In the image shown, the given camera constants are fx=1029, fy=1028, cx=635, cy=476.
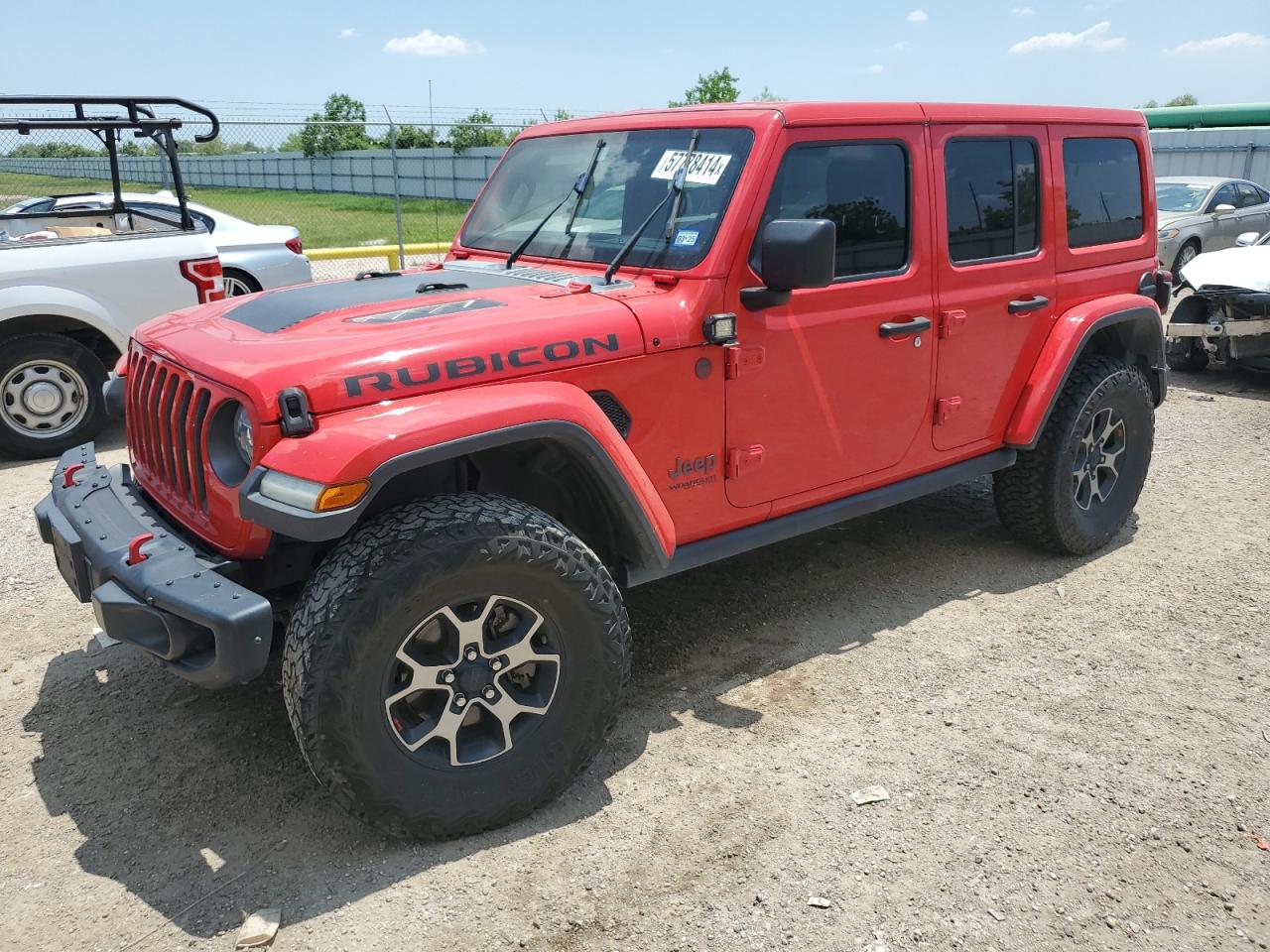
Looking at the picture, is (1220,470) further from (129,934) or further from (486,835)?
(129,934)

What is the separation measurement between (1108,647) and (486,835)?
2.65 meters

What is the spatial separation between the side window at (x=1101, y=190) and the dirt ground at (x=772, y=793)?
1624 mm

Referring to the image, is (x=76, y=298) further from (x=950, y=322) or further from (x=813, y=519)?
(x=950, y=322)

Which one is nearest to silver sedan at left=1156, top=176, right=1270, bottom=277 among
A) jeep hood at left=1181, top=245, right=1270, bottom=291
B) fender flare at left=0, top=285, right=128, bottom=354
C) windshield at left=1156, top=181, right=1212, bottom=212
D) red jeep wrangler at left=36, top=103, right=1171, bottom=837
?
windshield at left=1156, top=181, right=1212, bottom=212

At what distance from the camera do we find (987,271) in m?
4.27

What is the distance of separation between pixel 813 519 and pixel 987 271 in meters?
1.33

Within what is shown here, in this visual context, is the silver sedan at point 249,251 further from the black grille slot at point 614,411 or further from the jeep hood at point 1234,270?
the jeep hood at point 1234,270

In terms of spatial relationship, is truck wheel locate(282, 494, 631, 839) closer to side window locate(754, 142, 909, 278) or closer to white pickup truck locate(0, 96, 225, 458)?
side window locate(754, 142, 909, 278)

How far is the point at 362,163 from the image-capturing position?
30547 mm

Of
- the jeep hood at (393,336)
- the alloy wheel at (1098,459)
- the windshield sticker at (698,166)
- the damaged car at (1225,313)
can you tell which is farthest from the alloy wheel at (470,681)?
the damaged car at (1225,313)

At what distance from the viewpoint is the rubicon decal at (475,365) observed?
277 centimetres

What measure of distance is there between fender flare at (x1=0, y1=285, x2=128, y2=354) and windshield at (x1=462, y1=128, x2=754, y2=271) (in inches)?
128

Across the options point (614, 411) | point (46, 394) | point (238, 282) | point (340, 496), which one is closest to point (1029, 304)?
point (614, 411)

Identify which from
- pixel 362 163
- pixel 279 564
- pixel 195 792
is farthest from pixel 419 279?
pixel 362 163
